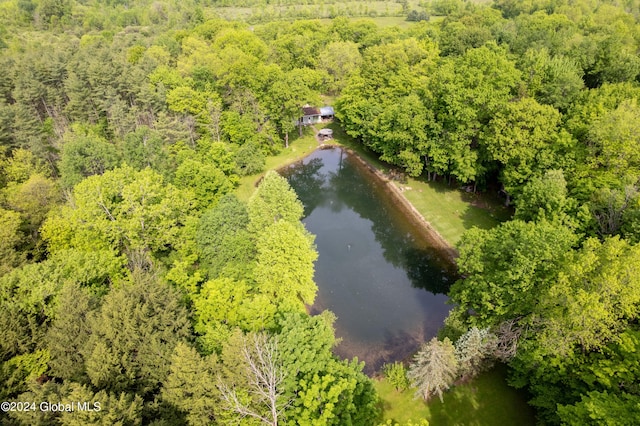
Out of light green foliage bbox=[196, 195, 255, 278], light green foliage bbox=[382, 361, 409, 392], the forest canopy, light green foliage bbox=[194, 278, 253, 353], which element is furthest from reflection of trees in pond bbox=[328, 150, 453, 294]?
light green foliage bbox=[194, 278, 253, 353]

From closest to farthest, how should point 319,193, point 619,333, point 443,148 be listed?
point 619,333, point 443,148, point 319,193

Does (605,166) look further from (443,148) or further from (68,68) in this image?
(68,68)

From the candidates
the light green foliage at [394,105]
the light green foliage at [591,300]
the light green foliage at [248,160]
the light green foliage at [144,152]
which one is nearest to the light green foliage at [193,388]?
the light green foliage at [591,300]

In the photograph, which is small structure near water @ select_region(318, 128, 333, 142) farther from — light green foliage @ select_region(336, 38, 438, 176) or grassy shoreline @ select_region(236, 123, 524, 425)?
light green foliage @ select_region(336, 38, 438, 176)

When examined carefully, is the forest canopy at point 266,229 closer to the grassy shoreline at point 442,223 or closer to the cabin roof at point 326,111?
the grassy shoreline at point 442,223

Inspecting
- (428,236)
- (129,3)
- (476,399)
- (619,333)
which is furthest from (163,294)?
(129,3)

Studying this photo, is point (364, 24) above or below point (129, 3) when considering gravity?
below
